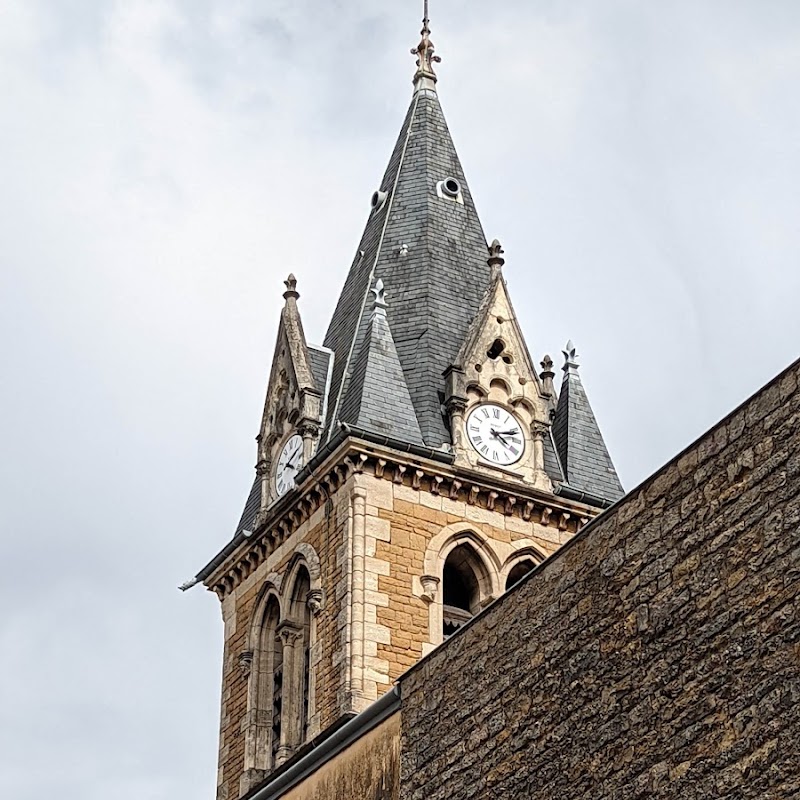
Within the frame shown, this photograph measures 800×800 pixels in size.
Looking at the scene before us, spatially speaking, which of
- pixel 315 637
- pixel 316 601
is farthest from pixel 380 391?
pixel 315 637

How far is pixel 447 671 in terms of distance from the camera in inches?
458

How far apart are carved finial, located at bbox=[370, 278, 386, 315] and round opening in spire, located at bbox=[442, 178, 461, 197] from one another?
2590mm

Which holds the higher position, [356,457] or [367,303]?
[367,303]

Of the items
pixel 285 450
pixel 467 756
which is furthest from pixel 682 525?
pixel 285 450

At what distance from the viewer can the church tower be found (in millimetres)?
24016

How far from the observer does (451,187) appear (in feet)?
99.8

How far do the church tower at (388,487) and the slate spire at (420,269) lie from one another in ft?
0.13

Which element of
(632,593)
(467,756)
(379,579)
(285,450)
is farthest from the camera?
(285,450)

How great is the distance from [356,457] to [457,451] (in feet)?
5.38

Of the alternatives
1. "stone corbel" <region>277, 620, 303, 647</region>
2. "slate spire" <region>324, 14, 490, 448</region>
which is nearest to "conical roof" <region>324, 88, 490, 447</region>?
"slate spire" <region>324, 14, 490, 448</region>

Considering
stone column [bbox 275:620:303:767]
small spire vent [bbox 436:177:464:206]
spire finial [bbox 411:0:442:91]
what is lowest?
stone column [bbox 275:620:303:767]

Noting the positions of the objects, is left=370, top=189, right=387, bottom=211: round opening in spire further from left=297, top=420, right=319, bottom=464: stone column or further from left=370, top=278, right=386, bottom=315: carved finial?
left=297, top=420, right=319, bottom=464: stone column

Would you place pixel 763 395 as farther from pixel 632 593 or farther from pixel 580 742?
pixel 580 742

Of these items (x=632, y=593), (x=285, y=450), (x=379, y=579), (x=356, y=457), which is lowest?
(x=632, y=593)
